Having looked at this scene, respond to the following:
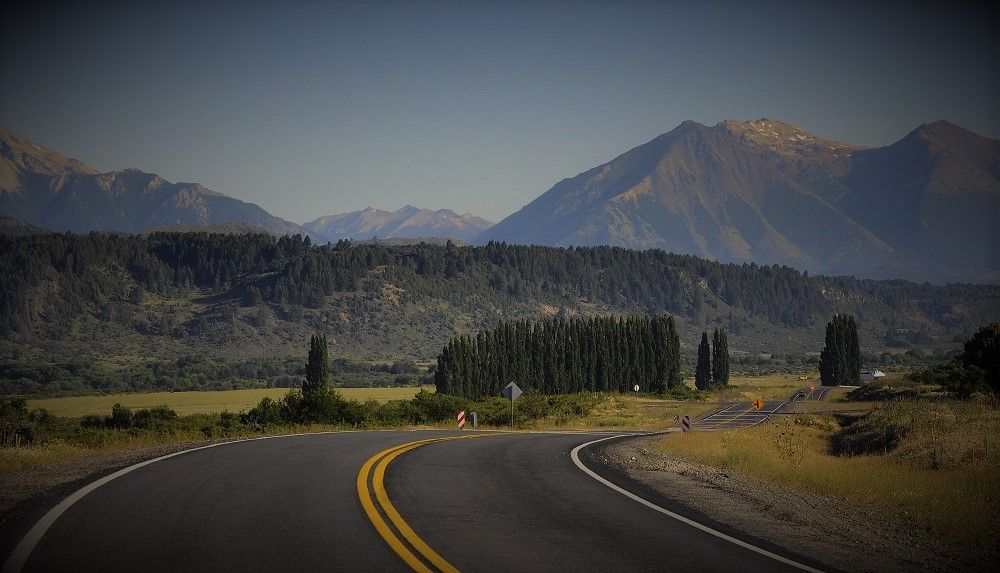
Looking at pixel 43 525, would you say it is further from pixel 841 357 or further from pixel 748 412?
pixel 841 357

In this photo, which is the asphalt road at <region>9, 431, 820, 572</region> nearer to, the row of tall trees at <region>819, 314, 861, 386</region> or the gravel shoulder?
the gravel shoulder

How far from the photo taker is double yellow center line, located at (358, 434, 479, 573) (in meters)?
9.80

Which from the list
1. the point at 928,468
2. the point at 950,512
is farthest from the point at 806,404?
the point at 950,512

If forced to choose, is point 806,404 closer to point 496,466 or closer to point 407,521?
point 496,466

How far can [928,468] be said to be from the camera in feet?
69.6

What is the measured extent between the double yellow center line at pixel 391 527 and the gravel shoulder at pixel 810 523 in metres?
4.39

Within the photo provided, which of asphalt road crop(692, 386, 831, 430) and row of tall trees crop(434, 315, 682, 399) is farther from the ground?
row of tall trees crop(434, 315, 682, 399)

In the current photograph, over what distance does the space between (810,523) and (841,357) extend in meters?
132

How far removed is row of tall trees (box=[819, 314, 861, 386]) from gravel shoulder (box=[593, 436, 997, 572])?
125516 millimetres

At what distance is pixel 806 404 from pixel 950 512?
263 ft

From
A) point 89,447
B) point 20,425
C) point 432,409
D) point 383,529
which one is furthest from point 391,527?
point 432,409

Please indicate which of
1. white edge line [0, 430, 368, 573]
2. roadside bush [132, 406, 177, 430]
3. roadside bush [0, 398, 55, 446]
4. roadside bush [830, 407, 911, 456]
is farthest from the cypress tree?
white edge line [0, 430, 368, 573]

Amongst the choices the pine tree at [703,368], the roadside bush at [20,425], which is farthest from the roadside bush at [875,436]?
the pine tree at [703,368]

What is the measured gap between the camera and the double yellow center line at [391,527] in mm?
9797
